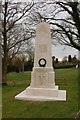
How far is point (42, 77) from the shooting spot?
32.0ft

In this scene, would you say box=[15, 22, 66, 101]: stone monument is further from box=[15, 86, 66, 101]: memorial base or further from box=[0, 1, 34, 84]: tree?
box=[0, 1, 34, 84]: tree

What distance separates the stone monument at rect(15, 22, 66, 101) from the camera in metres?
9.08

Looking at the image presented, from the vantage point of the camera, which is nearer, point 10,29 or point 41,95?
point 41,95

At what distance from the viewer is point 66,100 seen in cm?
852

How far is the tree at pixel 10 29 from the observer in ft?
54.3

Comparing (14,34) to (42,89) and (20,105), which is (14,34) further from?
(20,105)

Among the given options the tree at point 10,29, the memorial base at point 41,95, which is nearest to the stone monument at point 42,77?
the memorial base at point 41,95

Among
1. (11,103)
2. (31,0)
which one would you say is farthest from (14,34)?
(11,103)

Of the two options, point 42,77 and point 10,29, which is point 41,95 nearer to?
point 42,77

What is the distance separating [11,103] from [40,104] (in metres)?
1.16

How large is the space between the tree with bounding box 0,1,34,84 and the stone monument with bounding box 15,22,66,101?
6719 millimetres

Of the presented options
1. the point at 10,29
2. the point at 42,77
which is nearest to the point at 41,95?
the point at 42,77

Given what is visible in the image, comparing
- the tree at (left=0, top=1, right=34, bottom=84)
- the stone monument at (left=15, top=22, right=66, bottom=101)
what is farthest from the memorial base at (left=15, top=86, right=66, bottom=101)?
the tree at (left=0, top=1, right=34, bottom=84)

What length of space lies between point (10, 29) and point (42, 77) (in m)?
8.44
